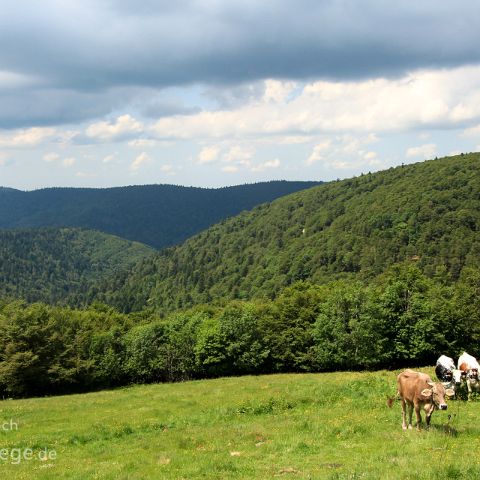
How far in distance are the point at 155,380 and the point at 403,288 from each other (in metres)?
38.7

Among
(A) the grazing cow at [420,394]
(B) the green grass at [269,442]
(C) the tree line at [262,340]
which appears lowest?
(C) the tree line at [262,340]

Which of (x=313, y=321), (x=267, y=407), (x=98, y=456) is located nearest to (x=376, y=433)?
(x=267, y=407)

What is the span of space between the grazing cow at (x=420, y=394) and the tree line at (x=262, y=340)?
151 ft

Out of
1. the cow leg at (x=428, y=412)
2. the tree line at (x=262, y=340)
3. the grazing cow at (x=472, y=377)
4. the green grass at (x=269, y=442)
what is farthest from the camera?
the tree line at (x=262, y=340)

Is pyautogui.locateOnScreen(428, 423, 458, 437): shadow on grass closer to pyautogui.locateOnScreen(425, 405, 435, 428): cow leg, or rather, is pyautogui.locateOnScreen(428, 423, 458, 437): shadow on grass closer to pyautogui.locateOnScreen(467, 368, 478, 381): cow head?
pyautogui.locateOnScreen(425, 405, 435, 428): cow leg

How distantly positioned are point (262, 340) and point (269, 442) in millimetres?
54882

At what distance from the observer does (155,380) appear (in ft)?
256

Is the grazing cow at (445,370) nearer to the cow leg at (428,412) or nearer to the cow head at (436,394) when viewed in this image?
the cow leg at (428,412)

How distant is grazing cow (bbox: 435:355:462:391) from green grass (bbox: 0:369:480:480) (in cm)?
102

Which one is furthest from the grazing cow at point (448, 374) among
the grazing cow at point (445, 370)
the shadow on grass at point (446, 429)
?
the shadow on grass at point (446, 429)

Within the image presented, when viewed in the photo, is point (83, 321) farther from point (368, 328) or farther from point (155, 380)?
point (368, 328)

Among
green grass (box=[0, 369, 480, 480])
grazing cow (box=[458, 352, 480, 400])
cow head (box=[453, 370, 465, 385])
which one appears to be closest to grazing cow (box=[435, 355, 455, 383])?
grazing cow (box=[458, 352, 480, 400])

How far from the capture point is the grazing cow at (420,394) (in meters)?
17.9

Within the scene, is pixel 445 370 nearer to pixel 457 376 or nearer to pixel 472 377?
pixel 472 377
